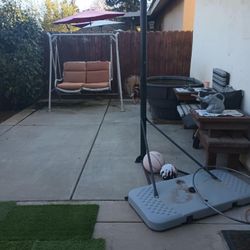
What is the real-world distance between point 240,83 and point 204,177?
4.52 feet

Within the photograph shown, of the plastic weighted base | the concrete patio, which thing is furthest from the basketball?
the plastic weighted base

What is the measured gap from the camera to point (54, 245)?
7.26 ft

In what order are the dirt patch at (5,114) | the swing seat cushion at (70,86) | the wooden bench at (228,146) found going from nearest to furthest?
1. the wooden bench at (228,146)
2. the dirt patch at (5,114)
3. the swing seat cushion at (70,86)

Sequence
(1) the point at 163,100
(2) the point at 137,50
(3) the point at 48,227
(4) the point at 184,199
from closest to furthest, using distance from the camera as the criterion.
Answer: (3) the point at 48,227
(4) the point at 184,199
(1) the point at 163,100
(2) the point at 137,50

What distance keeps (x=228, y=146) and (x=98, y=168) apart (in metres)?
1.40

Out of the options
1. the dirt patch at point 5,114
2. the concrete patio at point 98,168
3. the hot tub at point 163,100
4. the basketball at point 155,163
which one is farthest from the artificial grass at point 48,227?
the dirt patch at point 5,114

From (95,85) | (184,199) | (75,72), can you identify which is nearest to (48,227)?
(184,199)

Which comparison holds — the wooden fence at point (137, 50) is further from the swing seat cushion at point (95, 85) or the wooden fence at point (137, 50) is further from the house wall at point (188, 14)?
the swing seat cushion at point (95, 85)

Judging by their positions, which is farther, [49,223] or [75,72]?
[75,72]

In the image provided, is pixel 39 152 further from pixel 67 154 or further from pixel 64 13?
pixel 64 13

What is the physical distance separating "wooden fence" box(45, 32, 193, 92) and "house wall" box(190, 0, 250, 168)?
3.84 feet

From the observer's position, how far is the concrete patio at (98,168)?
2387mm

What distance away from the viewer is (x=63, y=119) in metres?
6.00

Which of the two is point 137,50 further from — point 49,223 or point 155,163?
point 49,223
